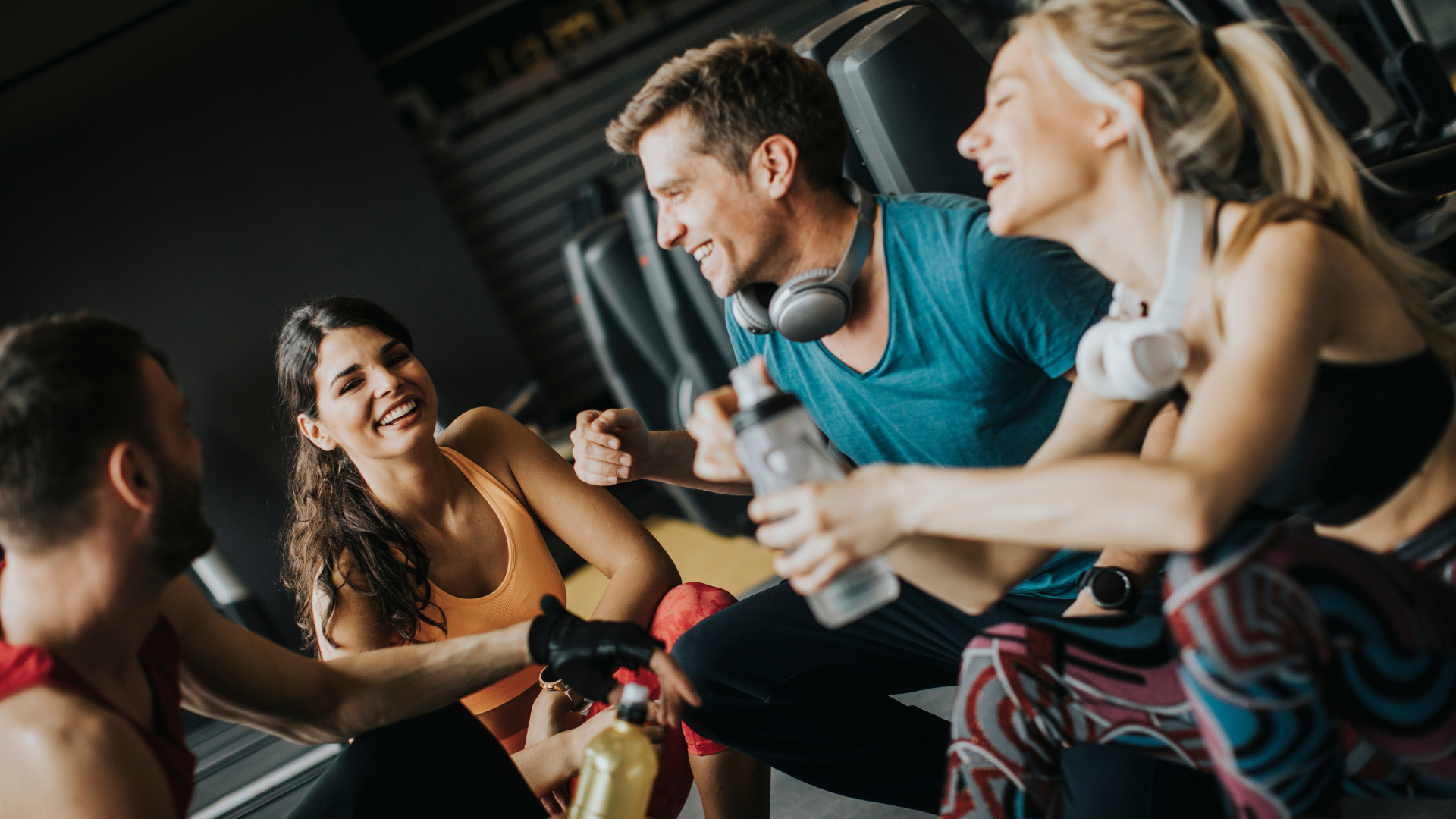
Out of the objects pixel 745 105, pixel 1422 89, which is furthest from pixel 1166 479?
pixel 1422 89

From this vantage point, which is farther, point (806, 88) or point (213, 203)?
point (213, 203)

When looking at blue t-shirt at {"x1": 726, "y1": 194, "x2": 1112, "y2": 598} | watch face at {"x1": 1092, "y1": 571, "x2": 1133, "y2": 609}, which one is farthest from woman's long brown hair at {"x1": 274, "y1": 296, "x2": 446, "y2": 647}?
watch face at {"x1": 1092, "y1": 571, "x2": 1133, "y2": 609}

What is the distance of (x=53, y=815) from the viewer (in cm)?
85

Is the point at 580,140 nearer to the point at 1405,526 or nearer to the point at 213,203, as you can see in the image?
the point at 213,203

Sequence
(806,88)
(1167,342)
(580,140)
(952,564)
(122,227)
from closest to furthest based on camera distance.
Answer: (1167,342) → (952,564) → (806,88) → (122,227) → (580,140)

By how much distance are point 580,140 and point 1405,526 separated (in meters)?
4.76

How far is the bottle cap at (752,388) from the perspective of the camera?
97 centimetres

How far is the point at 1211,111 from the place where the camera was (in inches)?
40.8

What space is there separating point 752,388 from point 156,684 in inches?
28.3

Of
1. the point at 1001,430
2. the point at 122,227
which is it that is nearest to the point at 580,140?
the point at 122,227

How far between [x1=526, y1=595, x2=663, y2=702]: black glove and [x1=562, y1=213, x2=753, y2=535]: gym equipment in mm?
2134

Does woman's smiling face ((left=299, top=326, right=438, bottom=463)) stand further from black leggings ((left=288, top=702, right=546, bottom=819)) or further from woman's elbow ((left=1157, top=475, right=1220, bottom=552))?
woman's elbow ((left=1157, top=475, right=1220, bottom=552))

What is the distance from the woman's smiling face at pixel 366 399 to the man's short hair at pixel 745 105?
56cm

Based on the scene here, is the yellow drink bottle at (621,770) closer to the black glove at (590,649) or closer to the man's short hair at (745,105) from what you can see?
the black glove at (590,649)
